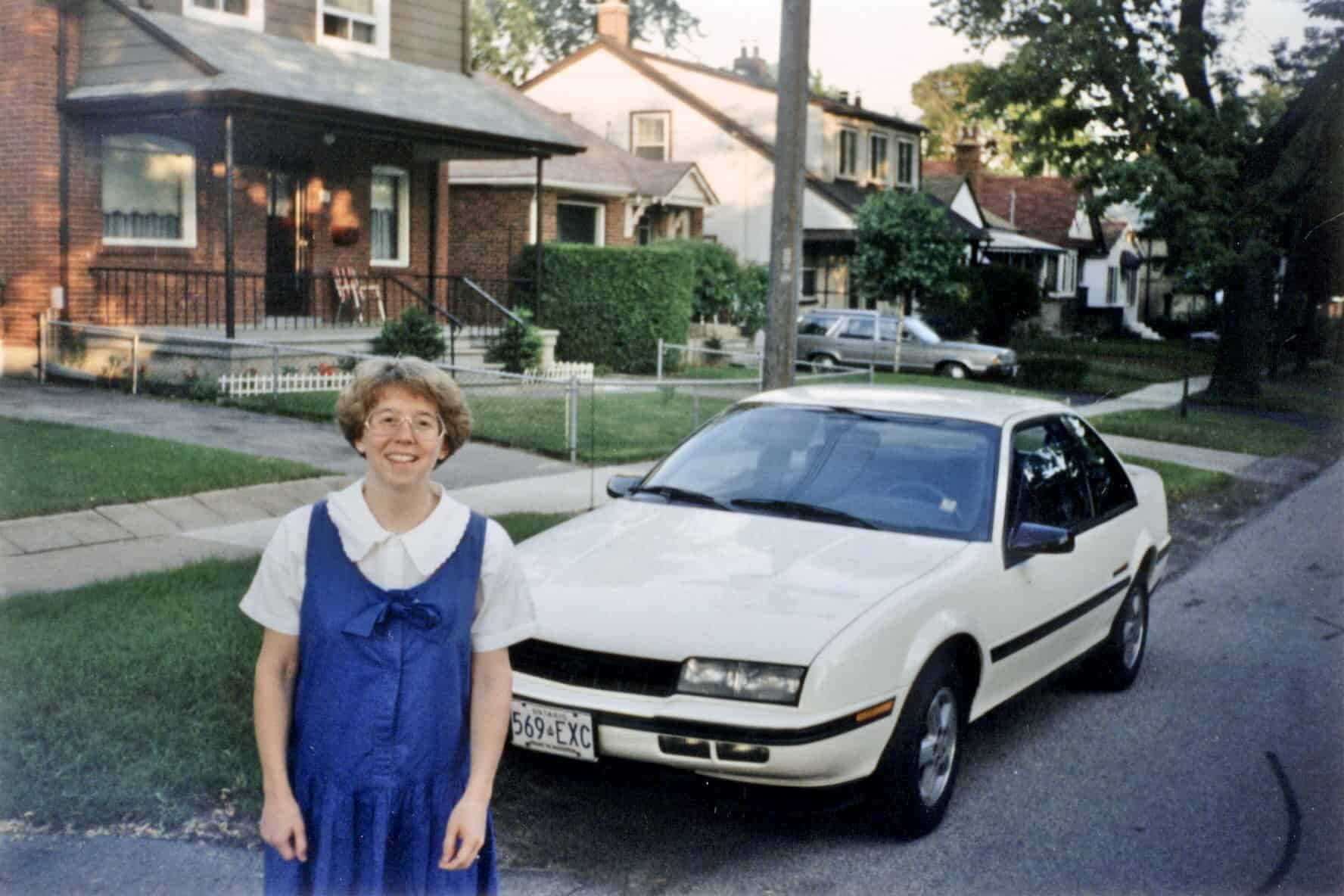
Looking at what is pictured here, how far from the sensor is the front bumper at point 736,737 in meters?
4.69

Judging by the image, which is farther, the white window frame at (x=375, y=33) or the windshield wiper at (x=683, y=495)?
the white window frame at (x=375, y=33)

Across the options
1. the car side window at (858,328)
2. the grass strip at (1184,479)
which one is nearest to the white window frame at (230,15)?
the grass strip at (1184,479)

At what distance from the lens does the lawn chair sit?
21.3 meters

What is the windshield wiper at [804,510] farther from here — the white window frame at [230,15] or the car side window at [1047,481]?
the white window frame at [230,15]

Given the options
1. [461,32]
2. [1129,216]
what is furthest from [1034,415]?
[1129,216]

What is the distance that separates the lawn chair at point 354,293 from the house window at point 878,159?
23654 millimetres

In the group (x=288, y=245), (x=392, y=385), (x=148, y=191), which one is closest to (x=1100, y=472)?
(x=392, y=385)

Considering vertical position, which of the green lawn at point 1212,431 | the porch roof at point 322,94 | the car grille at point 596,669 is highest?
the porch roof at point 322,94

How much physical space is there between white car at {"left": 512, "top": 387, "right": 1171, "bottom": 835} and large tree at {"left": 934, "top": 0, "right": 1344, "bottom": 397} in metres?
19.0

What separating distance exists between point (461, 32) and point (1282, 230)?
14.9 metres

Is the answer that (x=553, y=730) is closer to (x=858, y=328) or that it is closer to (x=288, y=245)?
(x=288, y=245)

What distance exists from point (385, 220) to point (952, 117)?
2450 cm

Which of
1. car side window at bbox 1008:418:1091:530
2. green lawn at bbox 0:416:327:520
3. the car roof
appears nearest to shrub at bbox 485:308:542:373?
green lawn at bbox 0:416:327:520

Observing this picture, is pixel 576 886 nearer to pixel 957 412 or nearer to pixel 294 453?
pixel 957 412
